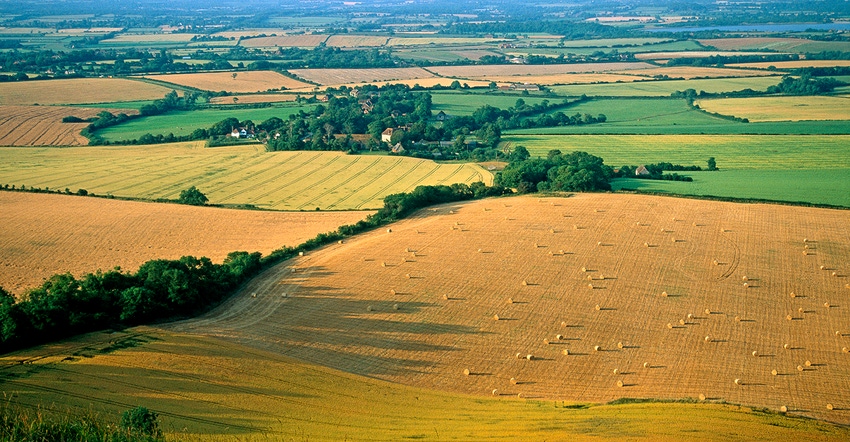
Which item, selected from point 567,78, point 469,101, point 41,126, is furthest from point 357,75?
point 41,126

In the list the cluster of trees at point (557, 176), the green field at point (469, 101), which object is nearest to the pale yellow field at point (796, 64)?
the green field at point (469, 101)

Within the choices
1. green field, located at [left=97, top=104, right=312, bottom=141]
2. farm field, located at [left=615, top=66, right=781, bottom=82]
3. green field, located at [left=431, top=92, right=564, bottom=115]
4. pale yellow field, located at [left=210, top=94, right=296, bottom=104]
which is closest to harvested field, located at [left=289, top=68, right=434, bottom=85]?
pale yellow field, located at [left=210, top=94, right=296, bottom=104]

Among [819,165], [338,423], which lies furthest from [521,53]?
[338,423]

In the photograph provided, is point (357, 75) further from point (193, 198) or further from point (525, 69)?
point (193, 198)

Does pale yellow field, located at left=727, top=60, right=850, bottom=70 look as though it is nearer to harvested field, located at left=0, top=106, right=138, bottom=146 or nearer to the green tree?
harvested field, located at left=0, top=106, right=138, bottom=146

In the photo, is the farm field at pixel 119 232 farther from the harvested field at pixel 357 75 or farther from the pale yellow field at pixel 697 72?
the pale yellow field at pixel 697 72

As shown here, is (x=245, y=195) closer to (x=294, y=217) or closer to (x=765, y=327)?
(x=294, y=217)
